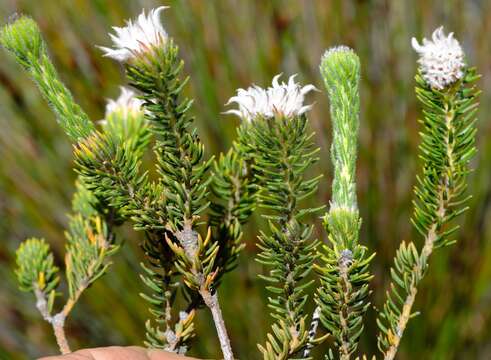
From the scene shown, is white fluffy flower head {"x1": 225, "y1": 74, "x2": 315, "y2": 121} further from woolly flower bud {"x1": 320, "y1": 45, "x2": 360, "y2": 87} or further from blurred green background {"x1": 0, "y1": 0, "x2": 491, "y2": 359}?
blurred green background {"x1": 0, "y1": 0, "x2": 491, "y2": 359}

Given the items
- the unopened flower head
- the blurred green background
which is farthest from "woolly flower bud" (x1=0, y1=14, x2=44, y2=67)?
the blurred green background

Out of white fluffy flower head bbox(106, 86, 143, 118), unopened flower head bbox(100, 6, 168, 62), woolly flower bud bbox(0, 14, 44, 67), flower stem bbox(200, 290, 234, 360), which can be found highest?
white fluffy flower head bbox(106, 86, 143, 118)

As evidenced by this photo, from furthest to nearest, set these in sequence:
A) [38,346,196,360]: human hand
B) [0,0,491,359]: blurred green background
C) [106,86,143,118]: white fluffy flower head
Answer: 1. [0,0,491,359]: blurred green background
2. [106,86,143,118]: white fluffy flower head
3. [38,346,196,360]: human hand

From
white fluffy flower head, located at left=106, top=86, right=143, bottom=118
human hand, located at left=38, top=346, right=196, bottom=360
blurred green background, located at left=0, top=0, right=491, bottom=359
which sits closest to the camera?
human hand, located at left=38, top=346, right=196, bottom=360

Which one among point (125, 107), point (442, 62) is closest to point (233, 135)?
point (125, 107)

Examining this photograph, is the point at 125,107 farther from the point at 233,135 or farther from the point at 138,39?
the point at 233,135

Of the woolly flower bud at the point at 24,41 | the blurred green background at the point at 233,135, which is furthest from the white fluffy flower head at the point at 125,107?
the blurred green background at the point at 233,135
